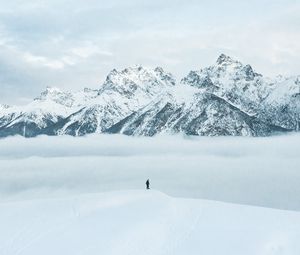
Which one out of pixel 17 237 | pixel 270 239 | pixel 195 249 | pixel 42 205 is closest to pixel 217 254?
pixel 195 249

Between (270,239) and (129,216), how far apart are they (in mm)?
17480

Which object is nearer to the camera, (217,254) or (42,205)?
(217,254)

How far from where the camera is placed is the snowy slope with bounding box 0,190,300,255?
58.0 meters

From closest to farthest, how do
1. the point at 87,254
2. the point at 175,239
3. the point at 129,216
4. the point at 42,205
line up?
1. the point at 87,254
2. the point at 175,239
3. the point at 129,216
4. the point at 42,205

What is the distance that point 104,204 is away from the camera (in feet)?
245

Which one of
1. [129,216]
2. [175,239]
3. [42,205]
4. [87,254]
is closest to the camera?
[87,254]

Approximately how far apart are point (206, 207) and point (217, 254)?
16480 millimetres

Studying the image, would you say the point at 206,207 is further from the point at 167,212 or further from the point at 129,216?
the point at 129,216

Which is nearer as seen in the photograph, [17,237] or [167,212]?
[17,237]

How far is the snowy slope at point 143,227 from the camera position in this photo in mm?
58031

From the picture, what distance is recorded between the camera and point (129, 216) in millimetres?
69250

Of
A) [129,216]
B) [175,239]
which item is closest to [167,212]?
[129,216]

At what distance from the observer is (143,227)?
211 ft

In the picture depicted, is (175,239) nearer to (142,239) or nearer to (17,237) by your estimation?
(142,239)
